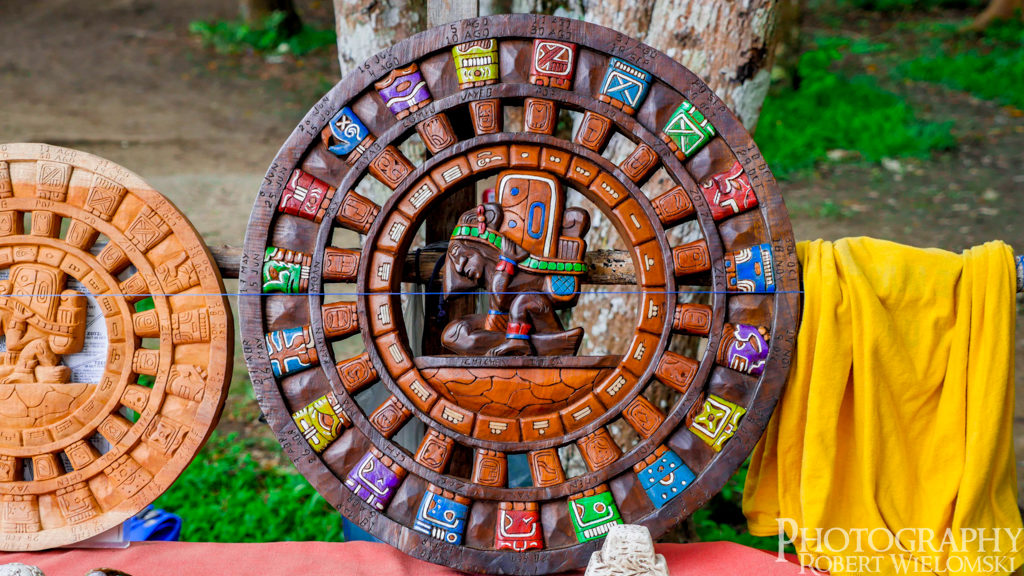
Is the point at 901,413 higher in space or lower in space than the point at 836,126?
lower

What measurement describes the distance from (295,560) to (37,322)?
3.10 ft

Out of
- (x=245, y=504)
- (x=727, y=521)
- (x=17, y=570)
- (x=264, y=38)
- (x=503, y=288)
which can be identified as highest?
(x=264, y=38)

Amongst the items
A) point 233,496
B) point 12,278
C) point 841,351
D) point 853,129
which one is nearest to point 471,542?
point 841,351

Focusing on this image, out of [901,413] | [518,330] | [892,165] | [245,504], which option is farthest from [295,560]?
[892,165]

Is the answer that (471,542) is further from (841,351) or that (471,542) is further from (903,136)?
(903,136)

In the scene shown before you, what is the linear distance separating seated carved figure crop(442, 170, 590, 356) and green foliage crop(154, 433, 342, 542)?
1691 mm

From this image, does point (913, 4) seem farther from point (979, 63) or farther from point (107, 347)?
point (107, 347)

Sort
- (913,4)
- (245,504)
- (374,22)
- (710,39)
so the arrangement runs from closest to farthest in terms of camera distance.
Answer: (710,39)
(374,22)
(245,504)
(913,4)

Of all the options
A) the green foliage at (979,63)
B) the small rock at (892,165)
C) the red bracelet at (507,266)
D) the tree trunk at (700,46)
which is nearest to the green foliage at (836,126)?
the small rock at (892,165)

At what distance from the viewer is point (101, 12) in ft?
35.4

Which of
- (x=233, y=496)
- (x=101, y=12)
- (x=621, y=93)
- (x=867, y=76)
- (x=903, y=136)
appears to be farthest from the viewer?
(x=101, y=12)

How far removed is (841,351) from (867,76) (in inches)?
326

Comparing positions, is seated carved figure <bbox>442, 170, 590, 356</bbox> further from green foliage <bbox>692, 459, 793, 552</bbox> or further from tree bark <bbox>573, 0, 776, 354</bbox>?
green foliage <bbox>692, 459, 793, 552</bbox>

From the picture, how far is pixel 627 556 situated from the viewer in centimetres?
183
